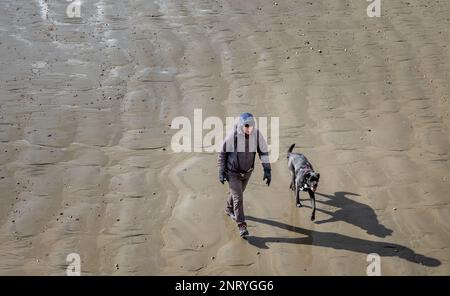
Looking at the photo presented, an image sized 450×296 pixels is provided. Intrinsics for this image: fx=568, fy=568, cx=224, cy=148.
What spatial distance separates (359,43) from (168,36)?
154 inches

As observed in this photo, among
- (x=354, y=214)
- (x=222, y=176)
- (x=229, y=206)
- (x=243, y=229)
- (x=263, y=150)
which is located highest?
(x=263, y=150)

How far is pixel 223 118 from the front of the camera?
9.28 metres

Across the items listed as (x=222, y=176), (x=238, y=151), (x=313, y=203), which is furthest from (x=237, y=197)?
(x=313, y=203)

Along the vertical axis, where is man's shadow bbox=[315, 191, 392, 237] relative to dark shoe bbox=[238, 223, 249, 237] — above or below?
above

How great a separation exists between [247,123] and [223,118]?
2.93 m

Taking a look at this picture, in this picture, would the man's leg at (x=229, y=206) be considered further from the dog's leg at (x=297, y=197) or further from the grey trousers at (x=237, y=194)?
the dog's leg at (x=297, y=197)

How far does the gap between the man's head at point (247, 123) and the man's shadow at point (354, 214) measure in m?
1.57

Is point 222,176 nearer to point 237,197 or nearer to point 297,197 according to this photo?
point 237,197

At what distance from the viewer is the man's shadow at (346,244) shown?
645 centimetres

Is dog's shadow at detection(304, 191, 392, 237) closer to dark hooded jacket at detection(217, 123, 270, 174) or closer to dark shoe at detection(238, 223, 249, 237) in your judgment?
dark shoe at detection(238, 223, 249, 237)

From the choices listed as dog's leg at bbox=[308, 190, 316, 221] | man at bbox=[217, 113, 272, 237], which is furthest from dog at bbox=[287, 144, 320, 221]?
man at bbox=[217, 113, 272, 237]

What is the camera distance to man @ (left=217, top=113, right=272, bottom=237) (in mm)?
6547
